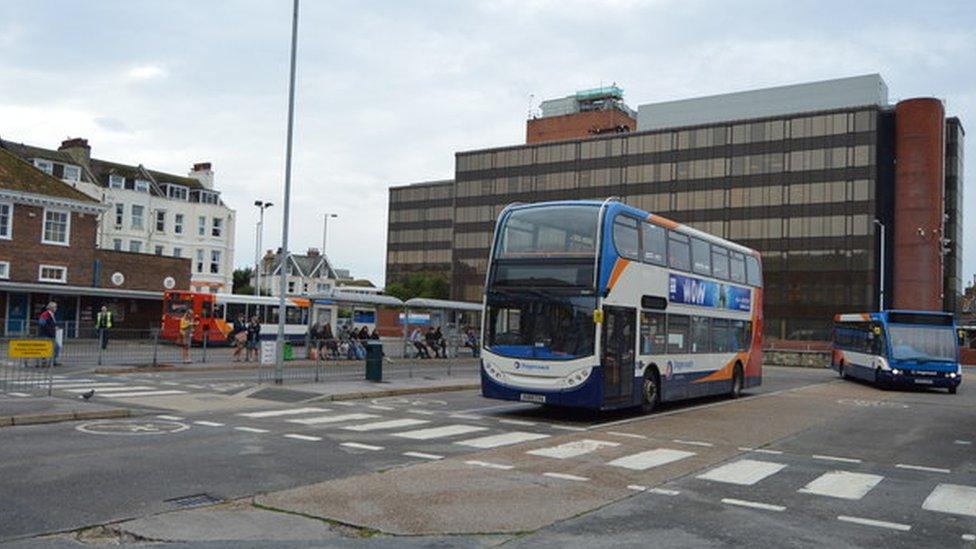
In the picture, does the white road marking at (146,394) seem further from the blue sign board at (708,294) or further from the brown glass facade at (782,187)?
the brown glass facade at (782,187)

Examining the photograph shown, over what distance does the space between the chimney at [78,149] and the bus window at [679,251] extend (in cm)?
5782

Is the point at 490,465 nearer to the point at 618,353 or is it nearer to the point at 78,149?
the point at 618,353

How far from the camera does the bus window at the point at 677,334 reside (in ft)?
60.1

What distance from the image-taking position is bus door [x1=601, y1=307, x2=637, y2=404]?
51.0ft

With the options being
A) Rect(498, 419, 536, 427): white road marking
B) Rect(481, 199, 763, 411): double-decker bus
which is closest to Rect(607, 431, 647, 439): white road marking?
Rect(481, 199, 763, 411): double-decker bus

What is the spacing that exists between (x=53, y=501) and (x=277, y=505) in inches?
79.0

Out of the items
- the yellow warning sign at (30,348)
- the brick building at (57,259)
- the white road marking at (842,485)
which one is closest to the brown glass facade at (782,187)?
the brick building at (57,259)

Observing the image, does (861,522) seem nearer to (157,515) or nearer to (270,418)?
(157,515)

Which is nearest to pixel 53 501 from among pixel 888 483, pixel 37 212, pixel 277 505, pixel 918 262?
pixel 277 505

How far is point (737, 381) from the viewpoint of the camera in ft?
77.2

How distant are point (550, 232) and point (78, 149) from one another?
60.2 metres

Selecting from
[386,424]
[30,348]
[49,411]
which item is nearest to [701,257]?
[386,424]

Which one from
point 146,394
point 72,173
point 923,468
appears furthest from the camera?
point 72,173

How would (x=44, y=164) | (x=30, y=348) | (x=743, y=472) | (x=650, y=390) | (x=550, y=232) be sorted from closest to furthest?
(x=743, y=472), (x=550, y=232), (x=30, y=348), (x=650, y=390), (x=44, y=164)
